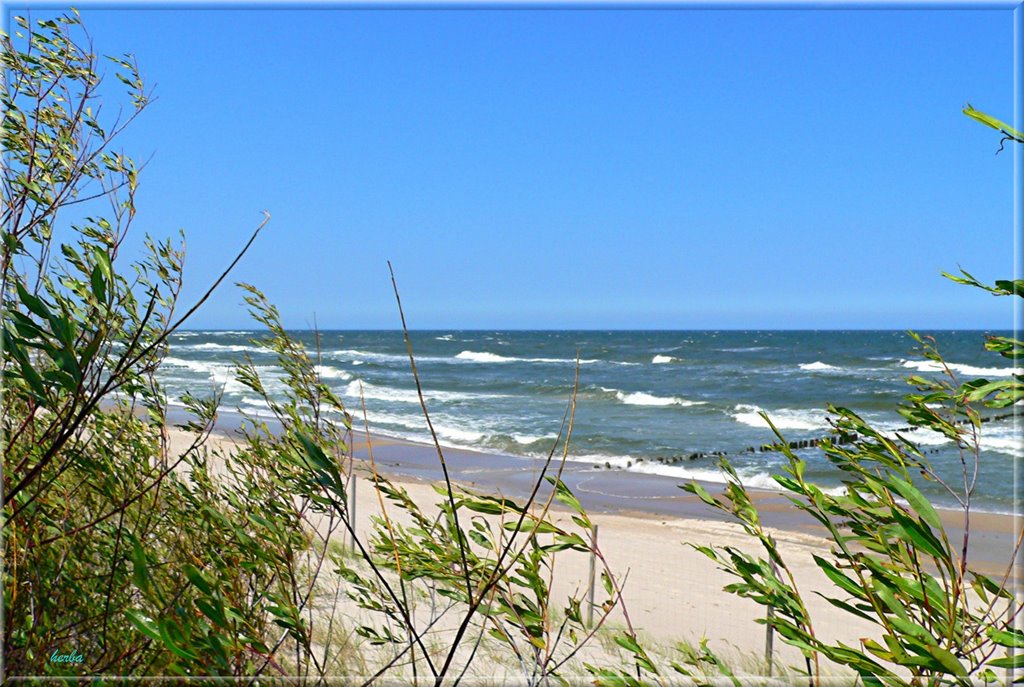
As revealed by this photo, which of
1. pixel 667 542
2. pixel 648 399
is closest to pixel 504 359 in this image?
pixel 648 399

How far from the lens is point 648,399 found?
40.0 metres

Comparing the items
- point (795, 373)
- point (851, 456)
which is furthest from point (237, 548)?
point (795, 373)

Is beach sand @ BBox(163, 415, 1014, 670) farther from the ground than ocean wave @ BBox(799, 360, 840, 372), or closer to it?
closer to it

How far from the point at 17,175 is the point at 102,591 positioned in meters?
1.58

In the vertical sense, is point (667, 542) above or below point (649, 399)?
below

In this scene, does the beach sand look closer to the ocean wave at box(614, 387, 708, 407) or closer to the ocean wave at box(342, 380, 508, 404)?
the ocean wave at box(342, 380, 508, 404)

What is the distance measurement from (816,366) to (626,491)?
4197 cm

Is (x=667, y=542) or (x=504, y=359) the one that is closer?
(x=667, y=542)

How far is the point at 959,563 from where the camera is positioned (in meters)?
1.90

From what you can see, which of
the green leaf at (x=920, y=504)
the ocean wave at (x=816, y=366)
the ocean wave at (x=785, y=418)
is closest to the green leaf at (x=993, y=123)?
the green leaf at (x=920, y=504)

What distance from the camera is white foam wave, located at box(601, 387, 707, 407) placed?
38.7 meters

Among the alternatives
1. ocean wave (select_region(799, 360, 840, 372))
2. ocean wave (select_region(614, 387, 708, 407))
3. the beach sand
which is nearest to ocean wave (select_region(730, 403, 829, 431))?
ocean wave (select_region(614, 387, 708, 407))

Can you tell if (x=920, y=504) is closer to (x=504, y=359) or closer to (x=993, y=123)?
(x=993, y=123)

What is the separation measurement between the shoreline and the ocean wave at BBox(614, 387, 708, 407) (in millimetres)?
14923
